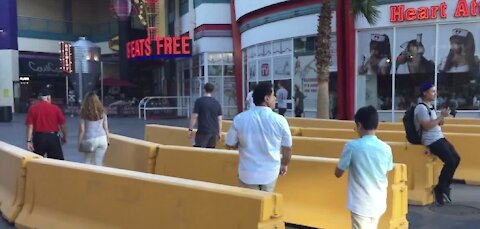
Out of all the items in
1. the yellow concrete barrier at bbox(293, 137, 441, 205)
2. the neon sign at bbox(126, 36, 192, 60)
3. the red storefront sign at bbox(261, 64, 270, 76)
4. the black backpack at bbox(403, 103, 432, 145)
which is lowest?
the yellow concrete barrier at bbox(293, 137, 441, 205)

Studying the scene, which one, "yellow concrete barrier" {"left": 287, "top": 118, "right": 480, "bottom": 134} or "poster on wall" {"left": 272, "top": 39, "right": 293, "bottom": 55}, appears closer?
"yellow concrete barrier" {"left": 287, "top": 118, "right": 480, "bottom": 134}

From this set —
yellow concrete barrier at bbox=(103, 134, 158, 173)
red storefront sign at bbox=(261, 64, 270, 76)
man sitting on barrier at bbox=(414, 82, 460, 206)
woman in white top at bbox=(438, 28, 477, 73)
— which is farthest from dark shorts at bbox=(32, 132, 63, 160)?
red storefront sign at bbox=(261, 64, 270, 76)

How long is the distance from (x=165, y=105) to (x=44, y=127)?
2096 centimetres

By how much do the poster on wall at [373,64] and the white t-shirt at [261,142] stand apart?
13474 mm

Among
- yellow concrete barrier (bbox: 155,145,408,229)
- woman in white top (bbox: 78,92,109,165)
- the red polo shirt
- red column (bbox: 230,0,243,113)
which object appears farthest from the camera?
red column (bbox: 230,0,243,113)

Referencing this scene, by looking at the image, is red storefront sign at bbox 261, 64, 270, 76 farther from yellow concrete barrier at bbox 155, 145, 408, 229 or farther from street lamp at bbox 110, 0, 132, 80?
yellow concrete barrier at bbox 155, 145, 408, 229

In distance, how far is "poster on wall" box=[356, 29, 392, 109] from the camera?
17267 mm

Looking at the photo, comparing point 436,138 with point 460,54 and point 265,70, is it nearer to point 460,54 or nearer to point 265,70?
point 460,54

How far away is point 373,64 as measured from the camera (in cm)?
1752

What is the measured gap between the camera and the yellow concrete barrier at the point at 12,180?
249 inches

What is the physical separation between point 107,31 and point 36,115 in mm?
38575

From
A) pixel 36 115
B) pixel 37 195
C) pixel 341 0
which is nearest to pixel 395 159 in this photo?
pixel 37 195

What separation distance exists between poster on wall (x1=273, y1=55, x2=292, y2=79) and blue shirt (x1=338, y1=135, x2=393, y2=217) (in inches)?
647

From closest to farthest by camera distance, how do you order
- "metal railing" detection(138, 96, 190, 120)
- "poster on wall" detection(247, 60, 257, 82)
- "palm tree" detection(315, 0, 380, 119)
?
"palm tree" detection(315, 0, 380, 119), "poster on wall" detection(247, 60, 257, 82), "metal railing" detection(138, 96, 190, 120)
